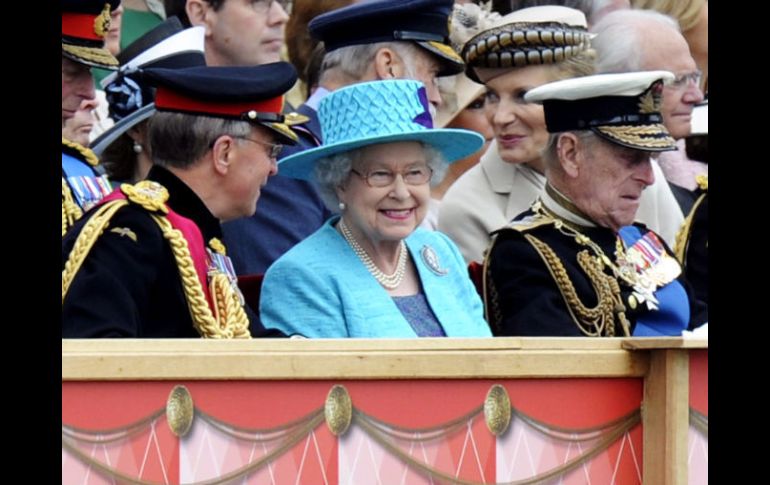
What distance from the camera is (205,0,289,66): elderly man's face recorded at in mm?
7289

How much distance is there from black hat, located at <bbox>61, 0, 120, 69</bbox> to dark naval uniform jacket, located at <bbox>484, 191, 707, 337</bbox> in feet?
4.08

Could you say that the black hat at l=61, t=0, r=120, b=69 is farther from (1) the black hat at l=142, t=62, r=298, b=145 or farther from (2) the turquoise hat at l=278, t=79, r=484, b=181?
(2) the turquoise hat at l=278, t=79, r=484, b=181

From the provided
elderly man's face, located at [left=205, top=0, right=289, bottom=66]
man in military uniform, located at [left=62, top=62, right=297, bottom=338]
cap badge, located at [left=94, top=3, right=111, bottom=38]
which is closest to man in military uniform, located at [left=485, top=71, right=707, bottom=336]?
man in military uniform, located at [left=62, top=62, right=297, bottom=338]

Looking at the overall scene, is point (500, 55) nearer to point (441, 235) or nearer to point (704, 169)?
point (441, 235)

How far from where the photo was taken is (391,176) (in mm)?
6285

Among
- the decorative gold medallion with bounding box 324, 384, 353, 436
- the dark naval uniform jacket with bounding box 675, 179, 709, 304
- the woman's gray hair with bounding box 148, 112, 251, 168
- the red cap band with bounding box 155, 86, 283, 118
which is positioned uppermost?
the red cap band with bounding box 155, 86, 283, 118

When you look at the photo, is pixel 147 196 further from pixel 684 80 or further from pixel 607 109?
pixel 684 80

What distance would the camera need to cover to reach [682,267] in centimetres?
732

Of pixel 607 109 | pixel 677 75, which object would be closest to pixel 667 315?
pixel 607 109

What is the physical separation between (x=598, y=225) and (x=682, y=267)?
2.06 ft

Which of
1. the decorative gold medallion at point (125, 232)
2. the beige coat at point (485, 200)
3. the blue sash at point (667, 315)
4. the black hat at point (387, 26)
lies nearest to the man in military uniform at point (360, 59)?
the black hat at point (387, 26)

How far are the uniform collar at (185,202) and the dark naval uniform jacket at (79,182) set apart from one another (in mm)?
230

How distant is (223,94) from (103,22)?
2.00ft
